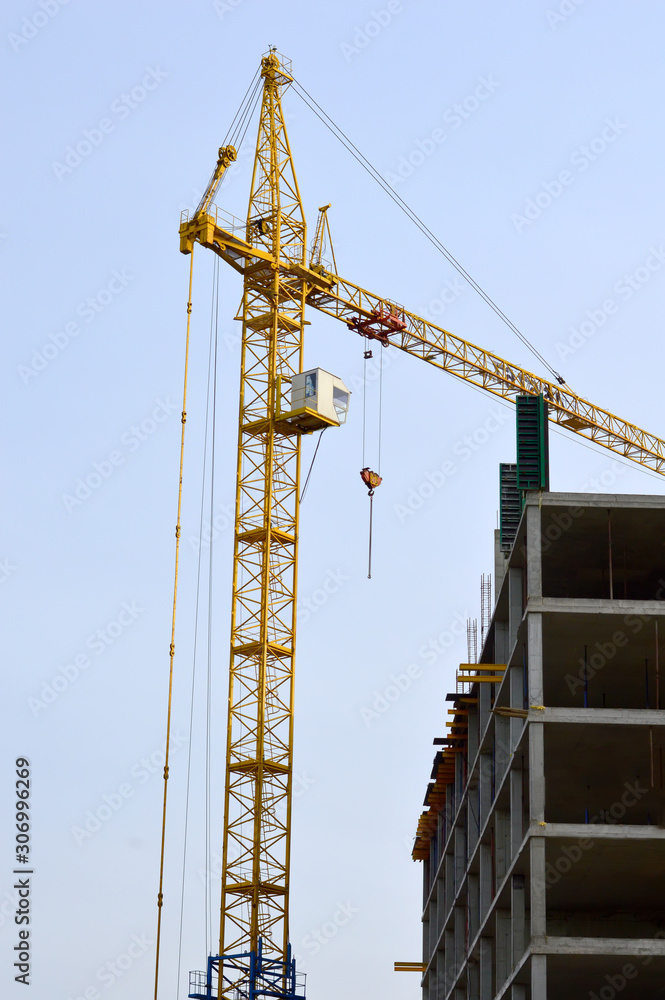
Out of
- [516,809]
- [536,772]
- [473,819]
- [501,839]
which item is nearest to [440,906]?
[473,819]

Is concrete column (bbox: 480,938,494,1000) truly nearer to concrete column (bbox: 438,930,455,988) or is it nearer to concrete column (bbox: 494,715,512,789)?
concrete column (bbox: 494,715,512,789)

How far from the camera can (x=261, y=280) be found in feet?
251

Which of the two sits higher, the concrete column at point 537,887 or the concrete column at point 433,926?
the concrete column at point 537,887

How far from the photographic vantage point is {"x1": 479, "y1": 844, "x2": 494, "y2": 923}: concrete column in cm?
4722

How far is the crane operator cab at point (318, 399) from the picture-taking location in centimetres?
7019

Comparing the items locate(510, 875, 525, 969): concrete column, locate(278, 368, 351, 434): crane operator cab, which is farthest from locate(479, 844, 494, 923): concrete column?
locate(278, 368, 351, 434): crane operator cab

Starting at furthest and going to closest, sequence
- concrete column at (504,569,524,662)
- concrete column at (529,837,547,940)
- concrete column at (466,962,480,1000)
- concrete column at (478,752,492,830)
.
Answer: concrete column at (466,962,480,1000), concrete column at (478,752,492,830), concrete column at (504,569,524,662), concrete column at (529,837,547,940)

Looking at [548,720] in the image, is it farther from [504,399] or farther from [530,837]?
[504,399]

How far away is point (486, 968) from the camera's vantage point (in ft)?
157

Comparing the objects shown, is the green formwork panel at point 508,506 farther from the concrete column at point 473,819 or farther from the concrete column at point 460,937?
the concrete column at point 460,937

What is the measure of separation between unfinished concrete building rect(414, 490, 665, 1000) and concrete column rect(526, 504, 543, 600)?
4 centimetres

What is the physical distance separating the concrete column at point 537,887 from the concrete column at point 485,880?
885 cm

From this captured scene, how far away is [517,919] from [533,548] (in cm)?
908

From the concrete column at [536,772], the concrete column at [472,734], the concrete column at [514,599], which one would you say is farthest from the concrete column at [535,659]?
the concrete column at [472,734]
